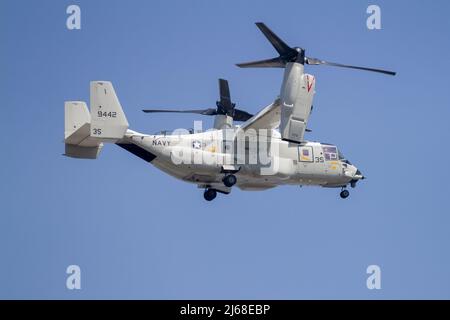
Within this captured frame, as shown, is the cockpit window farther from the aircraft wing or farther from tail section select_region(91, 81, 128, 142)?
tail section select_region(91, 81, 128, 142)

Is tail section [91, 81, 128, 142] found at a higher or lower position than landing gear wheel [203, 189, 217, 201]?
higher

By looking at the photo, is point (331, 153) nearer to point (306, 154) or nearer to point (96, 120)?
point (306, 154)

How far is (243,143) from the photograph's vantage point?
3894cm

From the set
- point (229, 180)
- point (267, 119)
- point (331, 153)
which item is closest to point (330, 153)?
point (331, 153)

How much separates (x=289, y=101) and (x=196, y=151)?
4590 millimetres

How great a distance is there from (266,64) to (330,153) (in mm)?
6515

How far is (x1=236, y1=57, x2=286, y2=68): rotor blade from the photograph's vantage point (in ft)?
121

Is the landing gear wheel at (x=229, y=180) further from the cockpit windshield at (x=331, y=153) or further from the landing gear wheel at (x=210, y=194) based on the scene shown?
the cockpit windshield at (x=331, y=153)

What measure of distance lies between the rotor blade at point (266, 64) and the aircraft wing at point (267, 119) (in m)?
1.46

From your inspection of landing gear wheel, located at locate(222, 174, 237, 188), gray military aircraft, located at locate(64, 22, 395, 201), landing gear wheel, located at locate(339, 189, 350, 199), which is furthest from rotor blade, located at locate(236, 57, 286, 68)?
landing gear wheel, located at locate(339, 189, 350, 199)
